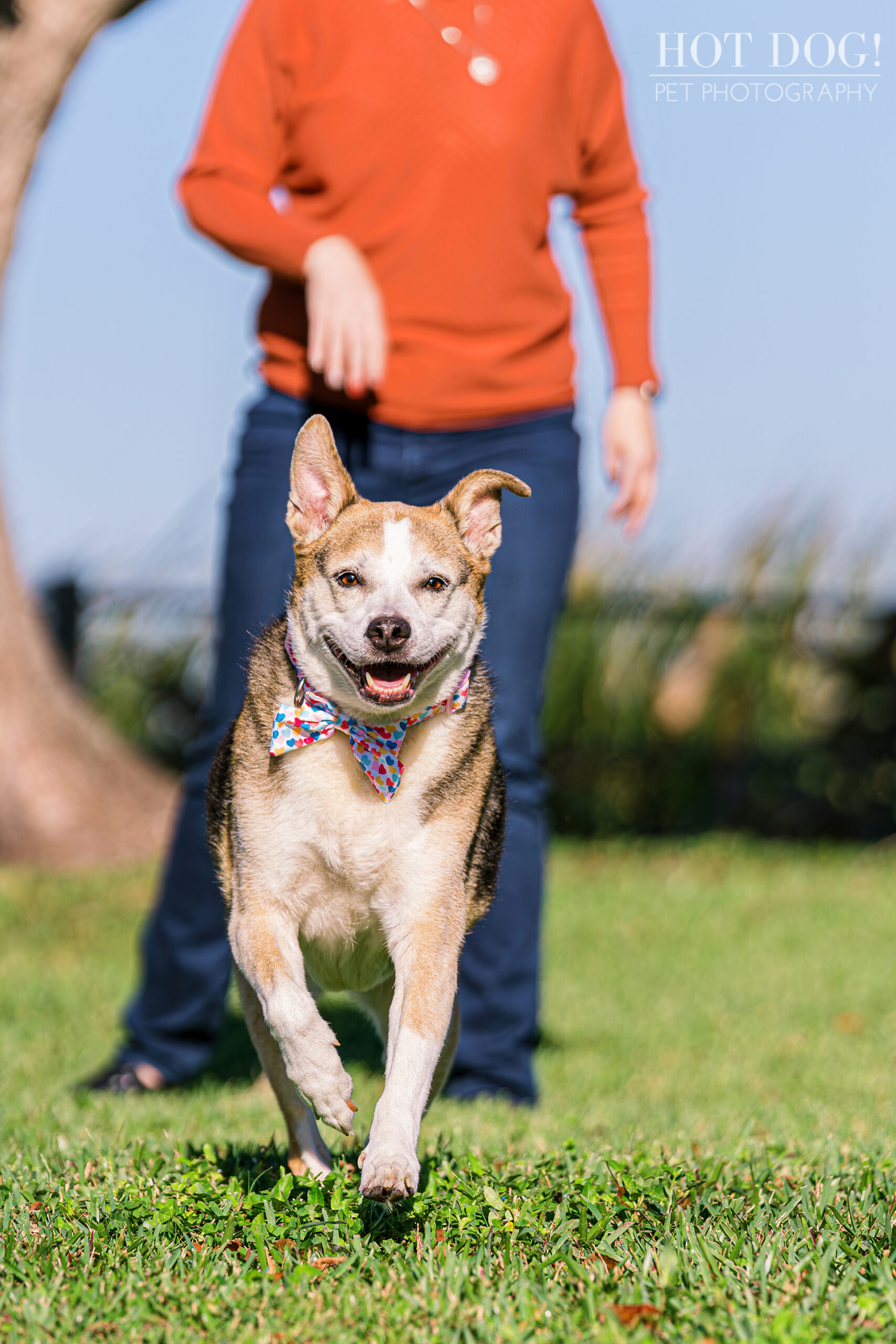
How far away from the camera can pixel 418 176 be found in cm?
356

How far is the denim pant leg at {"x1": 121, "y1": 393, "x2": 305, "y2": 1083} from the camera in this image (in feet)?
11.9

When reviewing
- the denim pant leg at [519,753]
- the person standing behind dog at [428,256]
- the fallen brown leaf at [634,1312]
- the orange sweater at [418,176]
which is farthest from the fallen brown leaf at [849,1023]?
the fallen brown leaf at [634,1312]

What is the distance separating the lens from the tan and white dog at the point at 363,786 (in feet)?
8.81

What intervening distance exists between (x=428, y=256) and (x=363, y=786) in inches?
56.3

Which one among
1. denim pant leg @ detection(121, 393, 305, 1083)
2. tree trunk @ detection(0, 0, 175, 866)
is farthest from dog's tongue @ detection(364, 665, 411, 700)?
tree trunk @ detection(0, 0, 175, 866)

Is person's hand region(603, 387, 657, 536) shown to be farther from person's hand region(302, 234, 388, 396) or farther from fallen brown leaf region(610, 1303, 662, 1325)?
fallen brown leaf region(610, 1303, 662, 1325)

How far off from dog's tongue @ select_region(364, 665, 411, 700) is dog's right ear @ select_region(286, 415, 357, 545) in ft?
1.08

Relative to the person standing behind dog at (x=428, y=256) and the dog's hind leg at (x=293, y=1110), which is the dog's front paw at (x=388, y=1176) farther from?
the person standing behind dog at (x=428, y=256)

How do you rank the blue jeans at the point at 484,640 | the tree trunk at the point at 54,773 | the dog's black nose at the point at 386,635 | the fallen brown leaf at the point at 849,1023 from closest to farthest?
the dog's black nose at the point at 386,635 < the blue jeans at the point at 484,640 < the fallen brown leaf at the point at 849,1023 < the tree trunk at the point at 54,773

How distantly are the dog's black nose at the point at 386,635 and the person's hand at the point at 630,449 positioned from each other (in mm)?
1184

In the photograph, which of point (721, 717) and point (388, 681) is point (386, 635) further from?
point (721, 717)

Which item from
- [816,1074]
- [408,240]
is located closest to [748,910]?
[816,1074]

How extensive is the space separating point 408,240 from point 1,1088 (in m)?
3.72

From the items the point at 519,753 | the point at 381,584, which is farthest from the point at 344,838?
the point at 519,753
